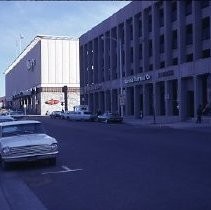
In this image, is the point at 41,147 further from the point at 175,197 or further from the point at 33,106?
the point at 33,106

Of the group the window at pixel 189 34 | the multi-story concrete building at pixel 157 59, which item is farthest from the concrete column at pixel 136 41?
the window at pixel 189 34

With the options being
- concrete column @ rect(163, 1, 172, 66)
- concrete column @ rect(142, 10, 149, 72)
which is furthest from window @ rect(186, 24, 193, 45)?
concrete column @ rect(142, 10, 149, 72)

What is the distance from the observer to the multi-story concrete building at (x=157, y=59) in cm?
4822

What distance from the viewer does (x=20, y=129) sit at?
53.2ft

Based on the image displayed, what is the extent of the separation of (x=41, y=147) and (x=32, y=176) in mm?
1523

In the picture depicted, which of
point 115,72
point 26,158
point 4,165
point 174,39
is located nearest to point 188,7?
point 174,39

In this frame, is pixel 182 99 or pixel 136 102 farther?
pixel 136 102

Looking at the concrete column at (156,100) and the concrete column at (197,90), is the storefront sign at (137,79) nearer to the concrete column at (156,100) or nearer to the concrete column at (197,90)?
the concrete column at (156,100)

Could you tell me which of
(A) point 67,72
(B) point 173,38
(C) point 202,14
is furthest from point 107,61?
(A) point 67,72

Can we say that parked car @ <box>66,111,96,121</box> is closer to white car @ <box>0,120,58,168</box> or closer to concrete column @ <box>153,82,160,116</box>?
concrete column @ <box>153,82,160,116</box>

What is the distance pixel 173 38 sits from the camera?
53594mm

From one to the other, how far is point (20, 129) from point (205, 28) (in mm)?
35473

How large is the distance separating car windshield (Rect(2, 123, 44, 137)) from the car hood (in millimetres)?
423

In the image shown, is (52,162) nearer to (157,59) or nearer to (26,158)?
(26,158)
